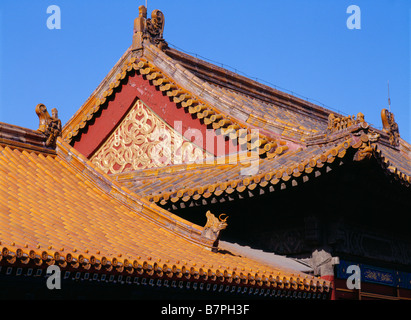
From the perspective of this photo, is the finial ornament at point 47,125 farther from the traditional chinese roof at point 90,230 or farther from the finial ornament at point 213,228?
the finial ornament at point 213,228

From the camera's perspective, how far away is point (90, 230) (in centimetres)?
953

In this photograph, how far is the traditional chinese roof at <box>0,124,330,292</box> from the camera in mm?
7953

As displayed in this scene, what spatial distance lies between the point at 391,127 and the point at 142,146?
7819 mm

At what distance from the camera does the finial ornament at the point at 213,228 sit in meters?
10.4

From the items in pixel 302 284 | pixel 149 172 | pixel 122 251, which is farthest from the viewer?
pixel 149 172

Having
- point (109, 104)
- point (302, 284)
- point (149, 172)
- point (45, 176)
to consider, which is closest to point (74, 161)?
point (45, 176)

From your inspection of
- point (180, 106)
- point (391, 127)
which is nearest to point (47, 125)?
point (180, 106)

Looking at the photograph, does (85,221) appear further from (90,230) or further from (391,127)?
(391,127)

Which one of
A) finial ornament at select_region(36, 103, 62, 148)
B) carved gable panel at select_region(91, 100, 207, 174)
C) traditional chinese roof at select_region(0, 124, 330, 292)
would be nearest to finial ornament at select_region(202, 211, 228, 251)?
traditional chinese roof at select_region(0, 124, 330, 292)

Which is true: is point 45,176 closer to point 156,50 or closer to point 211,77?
point 156,50

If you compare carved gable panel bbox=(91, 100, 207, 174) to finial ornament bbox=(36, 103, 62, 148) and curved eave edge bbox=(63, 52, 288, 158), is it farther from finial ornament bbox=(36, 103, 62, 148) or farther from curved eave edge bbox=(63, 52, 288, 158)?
finial ornament bbox=(36, 103, 62, 148)
